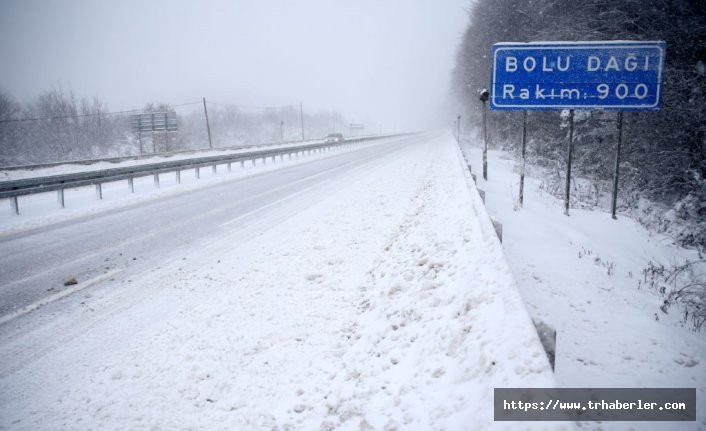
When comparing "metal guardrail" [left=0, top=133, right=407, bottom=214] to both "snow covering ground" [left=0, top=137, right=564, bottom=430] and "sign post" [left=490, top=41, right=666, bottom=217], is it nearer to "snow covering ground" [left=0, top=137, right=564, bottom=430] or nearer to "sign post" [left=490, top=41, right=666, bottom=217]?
"snow covering ground" [left=0, top=137, right=564, bottom=430]

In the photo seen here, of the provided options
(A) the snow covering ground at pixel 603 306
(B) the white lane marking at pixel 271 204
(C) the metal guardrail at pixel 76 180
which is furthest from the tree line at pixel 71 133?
(A) the snow covering ground at pixel 603 306

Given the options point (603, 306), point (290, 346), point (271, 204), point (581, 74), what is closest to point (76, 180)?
point (271, 204)

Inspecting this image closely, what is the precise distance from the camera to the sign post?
25.8ft

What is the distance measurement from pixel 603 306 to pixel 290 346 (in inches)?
154

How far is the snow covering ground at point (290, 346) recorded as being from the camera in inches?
111

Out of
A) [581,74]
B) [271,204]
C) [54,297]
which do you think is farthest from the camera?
[271,204]

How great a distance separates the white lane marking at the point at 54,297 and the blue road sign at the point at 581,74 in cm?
922

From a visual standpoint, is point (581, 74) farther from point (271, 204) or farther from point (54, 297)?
point (54, 297)

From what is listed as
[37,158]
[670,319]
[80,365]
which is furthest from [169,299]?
[37,158]

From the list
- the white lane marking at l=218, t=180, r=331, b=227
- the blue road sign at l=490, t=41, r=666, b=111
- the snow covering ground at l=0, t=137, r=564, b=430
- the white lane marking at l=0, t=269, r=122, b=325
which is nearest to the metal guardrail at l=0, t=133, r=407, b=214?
the white lane marking at l=218, t=180, r=331, b=227

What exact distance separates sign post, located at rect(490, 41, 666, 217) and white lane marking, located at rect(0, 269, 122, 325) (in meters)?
9.20

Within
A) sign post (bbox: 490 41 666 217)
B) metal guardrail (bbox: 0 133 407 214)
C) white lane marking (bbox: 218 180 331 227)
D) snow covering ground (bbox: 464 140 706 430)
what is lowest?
snow covering ground (bbox: 464 140 706 430)

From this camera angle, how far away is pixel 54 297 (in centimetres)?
482

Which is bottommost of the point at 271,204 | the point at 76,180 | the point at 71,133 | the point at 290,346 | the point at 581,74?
the point at 290,346
